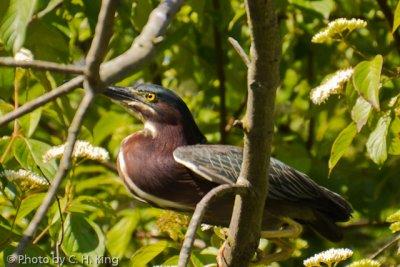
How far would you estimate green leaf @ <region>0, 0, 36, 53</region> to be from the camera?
2598mm

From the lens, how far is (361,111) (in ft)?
11.2

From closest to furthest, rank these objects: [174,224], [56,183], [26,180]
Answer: [56,183] → [26,180] → [174,224]

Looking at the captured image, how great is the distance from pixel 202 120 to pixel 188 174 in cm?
157

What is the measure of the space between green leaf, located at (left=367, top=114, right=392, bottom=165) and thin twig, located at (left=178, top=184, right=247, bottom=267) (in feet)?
2.90

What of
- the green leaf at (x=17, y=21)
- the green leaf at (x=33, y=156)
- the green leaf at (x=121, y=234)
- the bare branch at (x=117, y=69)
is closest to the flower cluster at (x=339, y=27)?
the green leaf at (x=33, y=156)

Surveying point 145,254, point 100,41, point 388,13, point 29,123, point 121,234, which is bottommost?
point 121,234

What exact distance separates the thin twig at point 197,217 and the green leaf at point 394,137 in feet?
3.03

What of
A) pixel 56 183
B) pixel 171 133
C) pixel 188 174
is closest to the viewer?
pixel 56 183

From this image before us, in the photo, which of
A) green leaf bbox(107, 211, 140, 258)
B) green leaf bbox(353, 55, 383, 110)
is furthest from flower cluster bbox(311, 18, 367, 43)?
green leaf bbox(107, 211, 140, 258)

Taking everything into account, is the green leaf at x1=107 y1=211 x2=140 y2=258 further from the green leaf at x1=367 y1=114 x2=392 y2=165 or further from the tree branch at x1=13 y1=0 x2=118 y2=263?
the tree branch at x1=13 y1=0 x2=118 y2=263

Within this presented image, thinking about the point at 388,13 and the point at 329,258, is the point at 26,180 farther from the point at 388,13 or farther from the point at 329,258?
the point at 388,13

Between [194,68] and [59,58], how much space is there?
1.69 metres

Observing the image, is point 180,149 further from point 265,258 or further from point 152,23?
point 152,23

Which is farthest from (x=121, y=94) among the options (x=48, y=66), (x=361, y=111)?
Result: (x=48, y=66)
